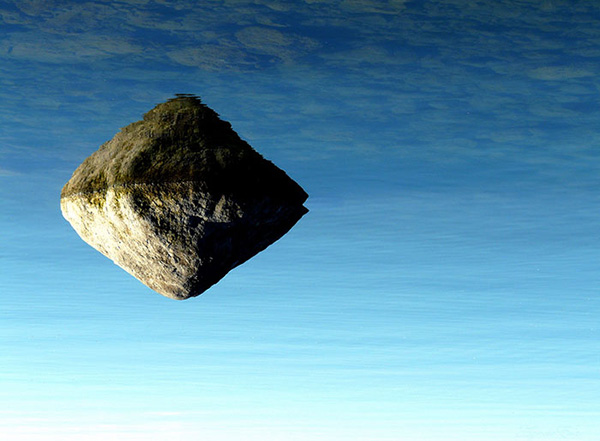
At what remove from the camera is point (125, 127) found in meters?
11.8

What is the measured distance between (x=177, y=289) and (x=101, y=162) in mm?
2324

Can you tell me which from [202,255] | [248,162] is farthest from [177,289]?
[248,162]

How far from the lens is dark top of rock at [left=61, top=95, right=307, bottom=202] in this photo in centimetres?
1070

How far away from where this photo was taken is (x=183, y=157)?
1083 cm

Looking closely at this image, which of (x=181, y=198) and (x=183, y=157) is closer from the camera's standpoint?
(x=181, y=198)

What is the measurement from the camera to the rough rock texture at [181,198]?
1071cm

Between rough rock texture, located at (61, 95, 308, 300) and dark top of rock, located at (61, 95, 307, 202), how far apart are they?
15 millimetres

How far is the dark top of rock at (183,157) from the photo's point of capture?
10.7m

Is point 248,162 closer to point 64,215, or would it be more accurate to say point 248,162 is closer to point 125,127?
point 125,127

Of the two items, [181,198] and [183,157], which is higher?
[183,157]

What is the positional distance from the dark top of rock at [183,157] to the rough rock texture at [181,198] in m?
0.01

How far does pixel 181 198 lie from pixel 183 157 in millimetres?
621

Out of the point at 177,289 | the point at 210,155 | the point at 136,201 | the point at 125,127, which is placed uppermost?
the point at 125,127

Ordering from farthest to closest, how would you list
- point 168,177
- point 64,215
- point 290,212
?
point 64,215, point 290,212, point 168,177
